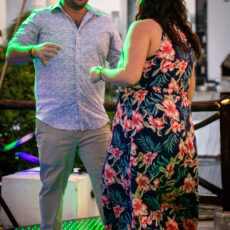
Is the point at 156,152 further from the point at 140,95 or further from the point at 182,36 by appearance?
the point at 182,36

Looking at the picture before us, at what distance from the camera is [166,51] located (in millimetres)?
2041

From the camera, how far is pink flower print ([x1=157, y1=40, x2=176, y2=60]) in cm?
203

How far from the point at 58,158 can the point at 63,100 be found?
35 cm

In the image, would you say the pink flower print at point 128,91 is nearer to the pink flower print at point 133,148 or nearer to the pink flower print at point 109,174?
Result: the pink flower print at point 133,148

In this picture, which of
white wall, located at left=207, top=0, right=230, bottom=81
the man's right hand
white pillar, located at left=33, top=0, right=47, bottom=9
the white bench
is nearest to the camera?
the man's right hand

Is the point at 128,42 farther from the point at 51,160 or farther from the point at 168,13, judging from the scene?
the point at 51,160

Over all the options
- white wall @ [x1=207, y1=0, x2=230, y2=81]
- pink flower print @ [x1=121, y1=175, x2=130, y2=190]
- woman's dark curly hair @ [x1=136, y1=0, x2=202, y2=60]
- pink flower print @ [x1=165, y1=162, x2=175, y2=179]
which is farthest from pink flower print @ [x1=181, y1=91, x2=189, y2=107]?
white wall @ [x1=207, y1=0, x2=230, y2=81]

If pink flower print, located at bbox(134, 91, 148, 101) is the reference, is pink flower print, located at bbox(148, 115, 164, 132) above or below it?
below

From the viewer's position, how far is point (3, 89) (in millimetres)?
5848

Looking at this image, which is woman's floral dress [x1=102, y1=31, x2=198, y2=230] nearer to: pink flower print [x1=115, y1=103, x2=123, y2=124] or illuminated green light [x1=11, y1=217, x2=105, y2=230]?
pink flower print [x1=115, y1=103, x2=123, y2=124]

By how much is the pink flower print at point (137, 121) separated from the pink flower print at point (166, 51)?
0.96 ft

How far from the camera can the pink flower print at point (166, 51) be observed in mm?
2029

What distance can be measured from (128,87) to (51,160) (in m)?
0.75

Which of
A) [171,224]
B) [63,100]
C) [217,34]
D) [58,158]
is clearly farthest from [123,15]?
[171,224]
